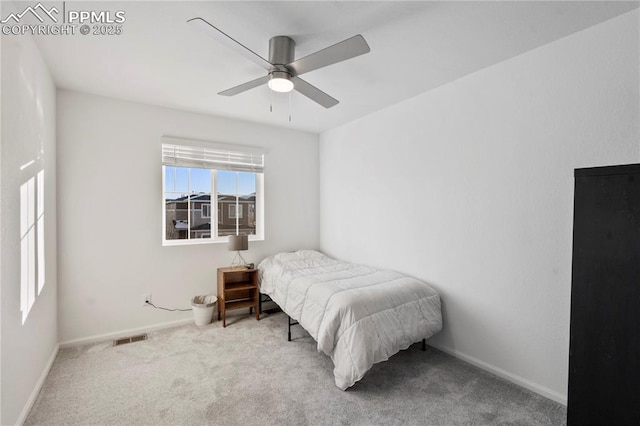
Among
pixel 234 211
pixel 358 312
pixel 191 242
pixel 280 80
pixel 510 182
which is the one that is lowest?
pixel 358 312

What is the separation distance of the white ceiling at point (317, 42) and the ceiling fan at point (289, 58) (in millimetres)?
102

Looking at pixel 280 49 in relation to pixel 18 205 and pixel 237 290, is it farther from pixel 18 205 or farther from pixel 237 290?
pixel 237 290

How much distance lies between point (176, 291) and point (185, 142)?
181cm

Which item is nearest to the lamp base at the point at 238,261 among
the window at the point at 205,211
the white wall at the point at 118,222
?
the white wall at the point at 118,222

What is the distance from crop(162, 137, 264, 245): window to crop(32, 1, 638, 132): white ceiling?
0.74 m

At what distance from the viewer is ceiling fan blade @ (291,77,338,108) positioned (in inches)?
84.3

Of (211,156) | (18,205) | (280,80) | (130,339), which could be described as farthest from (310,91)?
(130,339)

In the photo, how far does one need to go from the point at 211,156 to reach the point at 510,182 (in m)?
3.30

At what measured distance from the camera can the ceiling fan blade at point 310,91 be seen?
7.02 ft

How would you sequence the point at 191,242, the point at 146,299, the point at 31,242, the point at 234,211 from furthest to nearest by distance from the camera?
the point at 234,211 < the point at 191,242 < the point at 146,299 < the point at 31,242

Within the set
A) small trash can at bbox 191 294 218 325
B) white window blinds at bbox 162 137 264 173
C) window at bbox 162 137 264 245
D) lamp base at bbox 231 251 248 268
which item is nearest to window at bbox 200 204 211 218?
window at bbox 162 137 264 245

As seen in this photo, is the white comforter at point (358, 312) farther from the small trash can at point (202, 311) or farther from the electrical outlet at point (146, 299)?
the electrical outlet at point (146, 299)

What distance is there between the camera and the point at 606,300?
130 centimetres

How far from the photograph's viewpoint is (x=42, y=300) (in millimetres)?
2367
